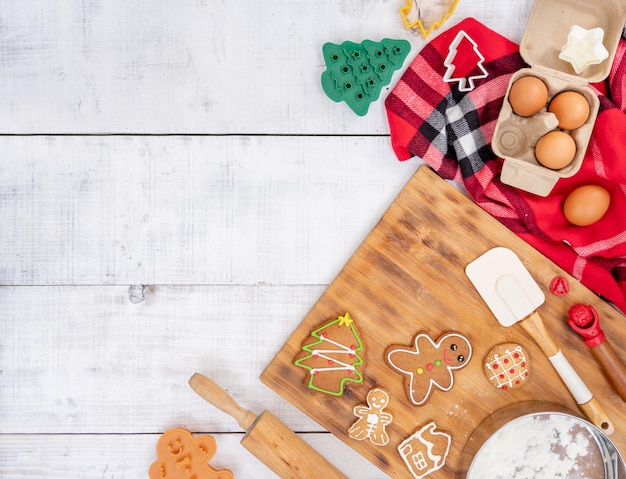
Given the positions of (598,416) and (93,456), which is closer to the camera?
(598,416)

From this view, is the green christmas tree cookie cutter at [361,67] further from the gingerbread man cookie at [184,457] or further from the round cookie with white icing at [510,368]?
the gingerbread man cookie at [184,457]

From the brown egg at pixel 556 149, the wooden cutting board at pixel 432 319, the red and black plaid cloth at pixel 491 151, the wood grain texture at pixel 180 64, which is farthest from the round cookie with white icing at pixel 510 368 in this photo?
the wood grain texture at pixel 180 64

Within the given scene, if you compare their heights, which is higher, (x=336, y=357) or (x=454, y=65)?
(x=454, y=65)

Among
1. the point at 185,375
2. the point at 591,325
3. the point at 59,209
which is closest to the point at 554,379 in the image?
the point at 591,325

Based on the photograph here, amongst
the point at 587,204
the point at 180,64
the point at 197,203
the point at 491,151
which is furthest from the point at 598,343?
the point at 180,64

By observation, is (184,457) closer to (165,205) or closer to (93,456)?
(93,456)

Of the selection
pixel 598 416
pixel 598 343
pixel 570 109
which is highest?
pixel 570 109
